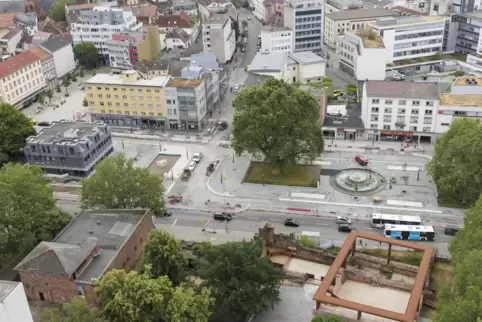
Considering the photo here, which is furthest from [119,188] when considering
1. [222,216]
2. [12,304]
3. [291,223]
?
[12,304]

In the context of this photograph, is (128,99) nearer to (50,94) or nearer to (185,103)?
(185,103)

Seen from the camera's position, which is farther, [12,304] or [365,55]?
[365,55]

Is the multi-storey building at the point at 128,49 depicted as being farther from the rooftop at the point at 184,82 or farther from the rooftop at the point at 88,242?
the rooftop at the point at 88,242

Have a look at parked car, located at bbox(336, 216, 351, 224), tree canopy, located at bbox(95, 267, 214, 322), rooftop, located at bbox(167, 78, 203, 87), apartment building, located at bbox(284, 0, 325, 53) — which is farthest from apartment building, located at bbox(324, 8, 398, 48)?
tree canopy, located at bbox(95, 267, 214, 322)

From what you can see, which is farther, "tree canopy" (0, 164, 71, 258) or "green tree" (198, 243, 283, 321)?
"tree canopy" (0, 164, 71, 258)

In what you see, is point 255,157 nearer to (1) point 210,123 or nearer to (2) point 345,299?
(1) point 210,123

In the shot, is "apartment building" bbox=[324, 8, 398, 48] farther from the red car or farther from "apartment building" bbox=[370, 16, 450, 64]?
the red car

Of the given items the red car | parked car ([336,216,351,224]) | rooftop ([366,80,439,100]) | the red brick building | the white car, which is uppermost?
rooftop ([366,80,439,100])
